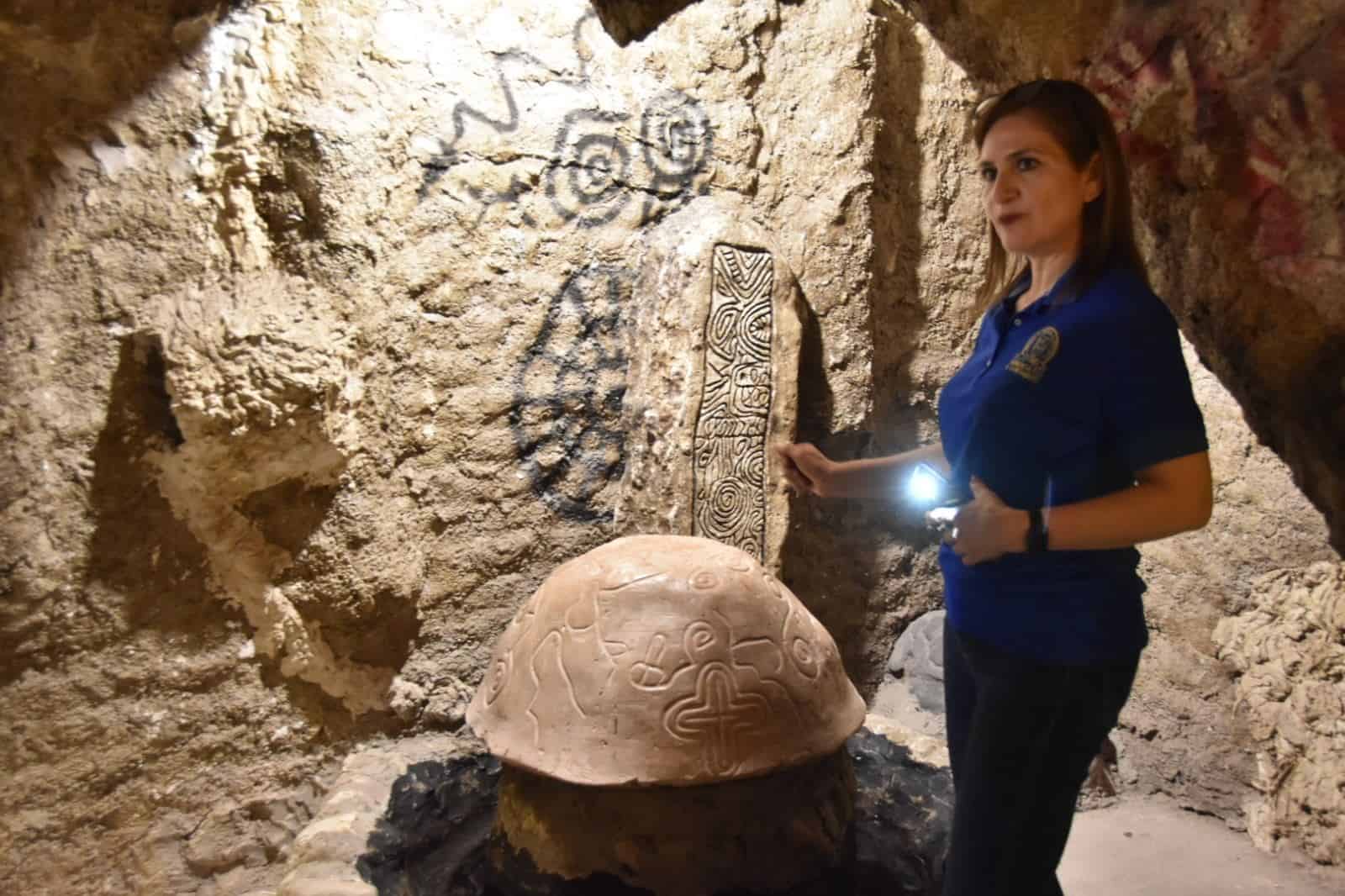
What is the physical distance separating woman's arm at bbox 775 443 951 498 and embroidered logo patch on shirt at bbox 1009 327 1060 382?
38cm

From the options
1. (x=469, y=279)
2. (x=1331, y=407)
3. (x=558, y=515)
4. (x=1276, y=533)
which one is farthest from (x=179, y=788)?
(x=1276, y=533)

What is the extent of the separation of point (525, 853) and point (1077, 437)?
1513mm

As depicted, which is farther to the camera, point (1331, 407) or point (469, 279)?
point (469, 279)

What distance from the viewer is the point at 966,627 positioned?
4.48 feet

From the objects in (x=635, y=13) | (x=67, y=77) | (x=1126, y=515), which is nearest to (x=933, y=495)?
(x=1126, y=515)

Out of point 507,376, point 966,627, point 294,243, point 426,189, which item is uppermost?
point 426,189

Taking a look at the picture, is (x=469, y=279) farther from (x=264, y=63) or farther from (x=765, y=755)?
(x=765, y=755)

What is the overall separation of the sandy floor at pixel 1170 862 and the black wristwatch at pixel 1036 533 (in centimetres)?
205

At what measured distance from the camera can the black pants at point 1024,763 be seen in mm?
1242

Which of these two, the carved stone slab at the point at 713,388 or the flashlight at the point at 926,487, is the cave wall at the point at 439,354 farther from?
the flashlight at the point at 926,487

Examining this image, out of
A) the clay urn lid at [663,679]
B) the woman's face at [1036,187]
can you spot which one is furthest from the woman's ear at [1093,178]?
the clay urn lid at [663,679]

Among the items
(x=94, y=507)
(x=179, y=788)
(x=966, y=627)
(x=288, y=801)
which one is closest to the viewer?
(x=966, y=627)

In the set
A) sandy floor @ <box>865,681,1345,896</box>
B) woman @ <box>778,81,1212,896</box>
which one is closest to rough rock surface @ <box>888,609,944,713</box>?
sandy floor @ <box>865,681,1345,896</box>

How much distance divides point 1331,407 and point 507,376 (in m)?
2.56
